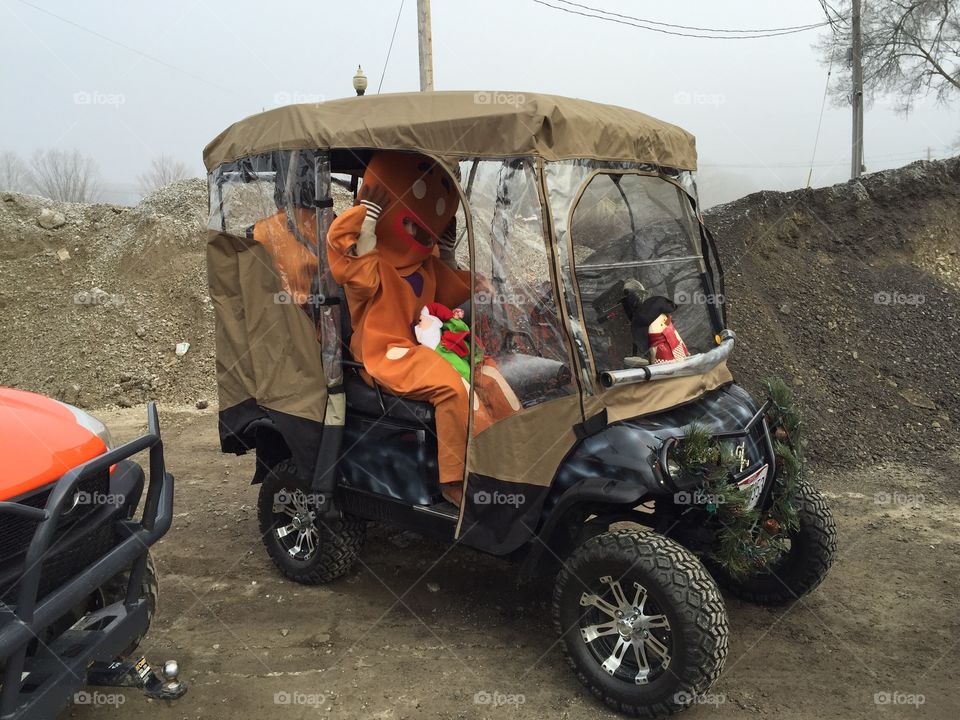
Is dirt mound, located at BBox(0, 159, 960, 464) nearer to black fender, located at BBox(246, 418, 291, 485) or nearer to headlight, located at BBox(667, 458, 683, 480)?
headlight, located at BBox(667, 458, 683, 480)

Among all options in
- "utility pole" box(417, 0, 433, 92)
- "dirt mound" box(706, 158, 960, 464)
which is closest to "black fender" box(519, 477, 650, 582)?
"dirt mound" box(706, 158, 960, 464)

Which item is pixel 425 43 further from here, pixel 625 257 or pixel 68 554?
pixel 68 554

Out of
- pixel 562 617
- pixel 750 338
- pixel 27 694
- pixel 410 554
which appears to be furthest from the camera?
pixel 750 338

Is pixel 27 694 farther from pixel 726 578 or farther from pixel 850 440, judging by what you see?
pixel 850 440

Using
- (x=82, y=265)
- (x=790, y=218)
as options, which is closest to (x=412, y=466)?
(x=790, y=218)

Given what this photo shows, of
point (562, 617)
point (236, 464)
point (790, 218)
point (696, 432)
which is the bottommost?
point (236, 464)

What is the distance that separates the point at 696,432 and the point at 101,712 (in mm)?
2803

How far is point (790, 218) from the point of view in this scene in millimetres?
10055

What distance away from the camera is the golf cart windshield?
336 centimetres

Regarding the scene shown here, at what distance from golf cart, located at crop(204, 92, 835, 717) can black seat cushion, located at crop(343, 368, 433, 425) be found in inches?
0.5

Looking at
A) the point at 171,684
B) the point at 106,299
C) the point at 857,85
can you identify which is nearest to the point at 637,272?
the point at 171,684

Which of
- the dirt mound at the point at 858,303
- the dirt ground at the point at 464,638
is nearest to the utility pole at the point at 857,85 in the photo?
the dirt mound at the point at 858,303

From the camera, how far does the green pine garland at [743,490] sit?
327cm

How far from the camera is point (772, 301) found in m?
8.88
